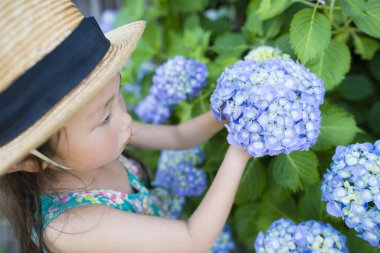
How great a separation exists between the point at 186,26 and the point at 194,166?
0.81m

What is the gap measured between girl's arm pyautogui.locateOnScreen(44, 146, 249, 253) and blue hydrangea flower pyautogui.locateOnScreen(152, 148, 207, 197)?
0.50m

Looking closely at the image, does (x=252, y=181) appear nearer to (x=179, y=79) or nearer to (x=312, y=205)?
(x=312, y=205)

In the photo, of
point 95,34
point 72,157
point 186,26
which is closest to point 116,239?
point 72,157

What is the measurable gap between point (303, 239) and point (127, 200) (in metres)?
0.58

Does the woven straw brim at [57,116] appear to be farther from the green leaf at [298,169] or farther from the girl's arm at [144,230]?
the green leaf at [298,169]

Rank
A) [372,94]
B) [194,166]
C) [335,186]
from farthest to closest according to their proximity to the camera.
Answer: [372,94], [194,166], [335,186]

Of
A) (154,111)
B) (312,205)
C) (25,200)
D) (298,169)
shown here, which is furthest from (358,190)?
(154,111)

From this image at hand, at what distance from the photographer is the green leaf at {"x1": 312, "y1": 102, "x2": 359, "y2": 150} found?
4.41 ft

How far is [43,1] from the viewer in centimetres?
104

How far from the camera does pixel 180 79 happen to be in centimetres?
156

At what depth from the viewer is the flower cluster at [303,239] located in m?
1.17

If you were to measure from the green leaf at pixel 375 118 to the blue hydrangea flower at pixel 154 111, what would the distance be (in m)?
0.90

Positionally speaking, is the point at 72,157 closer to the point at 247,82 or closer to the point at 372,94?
the point at 247,82

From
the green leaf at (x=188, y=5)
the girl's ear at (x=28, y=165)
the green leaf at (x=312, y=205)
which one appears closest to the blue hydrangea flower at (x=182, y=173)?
the green leaf at (x=312, y=205)
